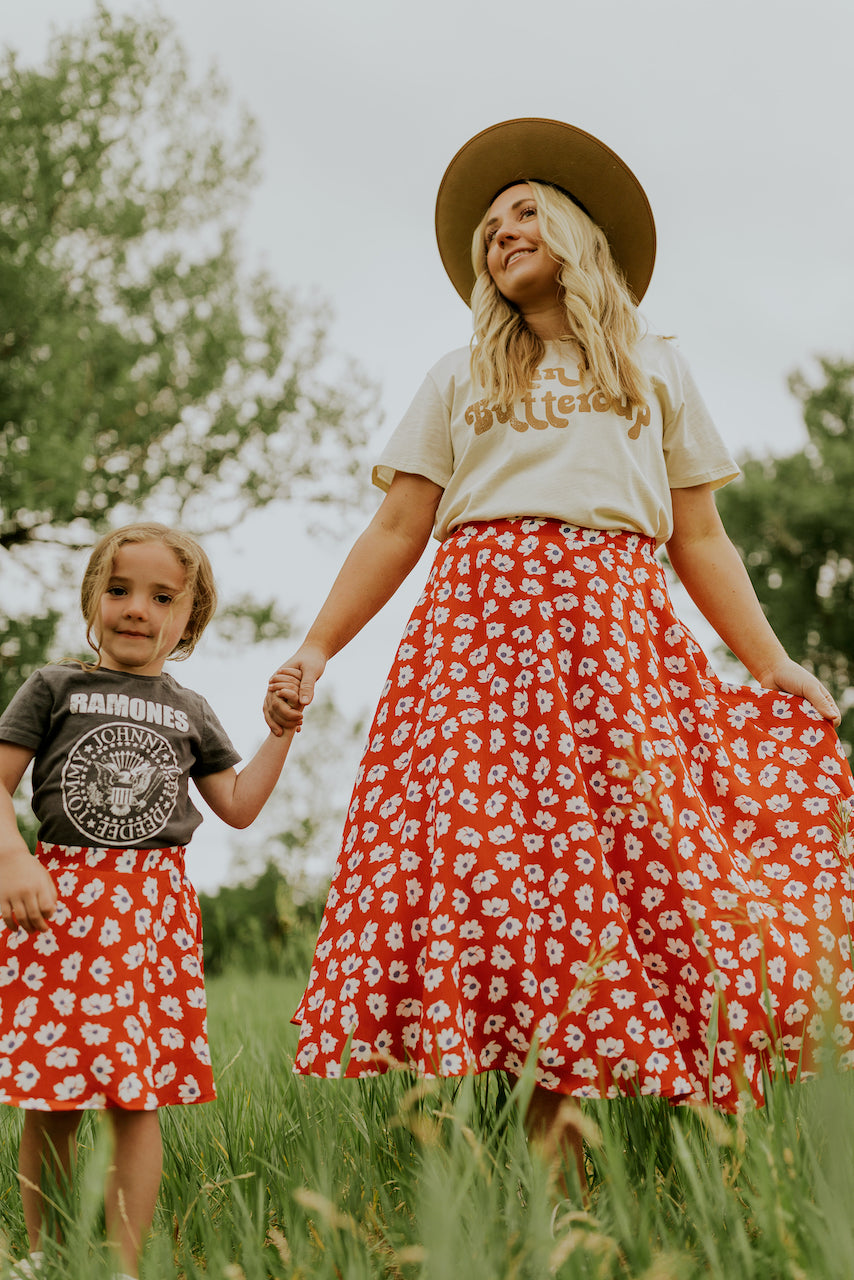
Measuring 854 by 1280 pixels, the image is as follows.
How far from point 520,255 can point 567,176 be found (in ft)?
1.00

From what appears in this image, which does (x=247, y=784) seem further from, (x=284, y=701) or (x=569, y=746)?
(x=569, y=746)

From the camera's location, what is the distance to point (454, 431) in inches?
96.5

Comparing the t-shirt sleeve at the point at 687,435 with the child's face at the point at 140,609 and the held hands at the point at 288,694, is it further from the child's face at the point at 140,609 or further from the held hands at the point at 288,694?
the child's face at the point at 140,609

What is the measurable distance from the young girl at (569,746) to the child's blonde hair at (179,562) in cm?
23

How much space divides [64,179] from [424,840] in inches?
428

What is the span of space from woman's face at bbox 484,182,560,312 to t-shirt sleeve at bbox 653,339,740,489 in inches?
12.4

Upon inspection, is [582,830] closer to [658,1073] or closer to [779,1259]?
[658,1073]

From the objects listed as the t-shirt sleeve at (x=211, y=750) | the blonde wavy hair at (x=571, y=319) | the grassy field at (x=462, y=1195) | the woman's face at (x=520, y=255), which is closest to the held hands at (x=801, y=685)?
the blonde wavy hair at (x=571, y=319)

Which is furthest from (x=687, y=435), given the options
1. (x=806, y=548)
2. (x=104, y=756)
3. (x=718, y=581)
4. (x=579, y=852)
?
(x=806, y=548)

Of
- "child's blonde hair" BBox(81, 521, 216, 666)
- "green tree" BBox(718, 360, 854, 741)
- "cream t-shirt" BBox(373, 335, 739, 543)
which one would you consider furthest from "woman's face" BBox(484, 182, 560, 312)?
"green tree" BBox(718, 360, 854, 741)

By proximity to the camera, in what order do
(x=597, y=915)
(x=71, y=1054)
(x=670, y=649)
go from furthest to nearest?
(x=670, y=649) < (x=597, y=915) < (x=71, y=1054)

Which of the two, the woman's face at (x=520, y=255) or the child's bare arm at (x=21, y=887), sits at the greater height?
the woman's face at (x=520, y=255)

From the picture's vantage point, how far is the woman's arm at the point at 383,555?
2.47 metres

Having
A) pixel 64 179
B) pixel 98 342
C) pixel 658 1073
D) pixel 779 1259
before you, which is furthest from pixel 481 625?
pixel 64 179
